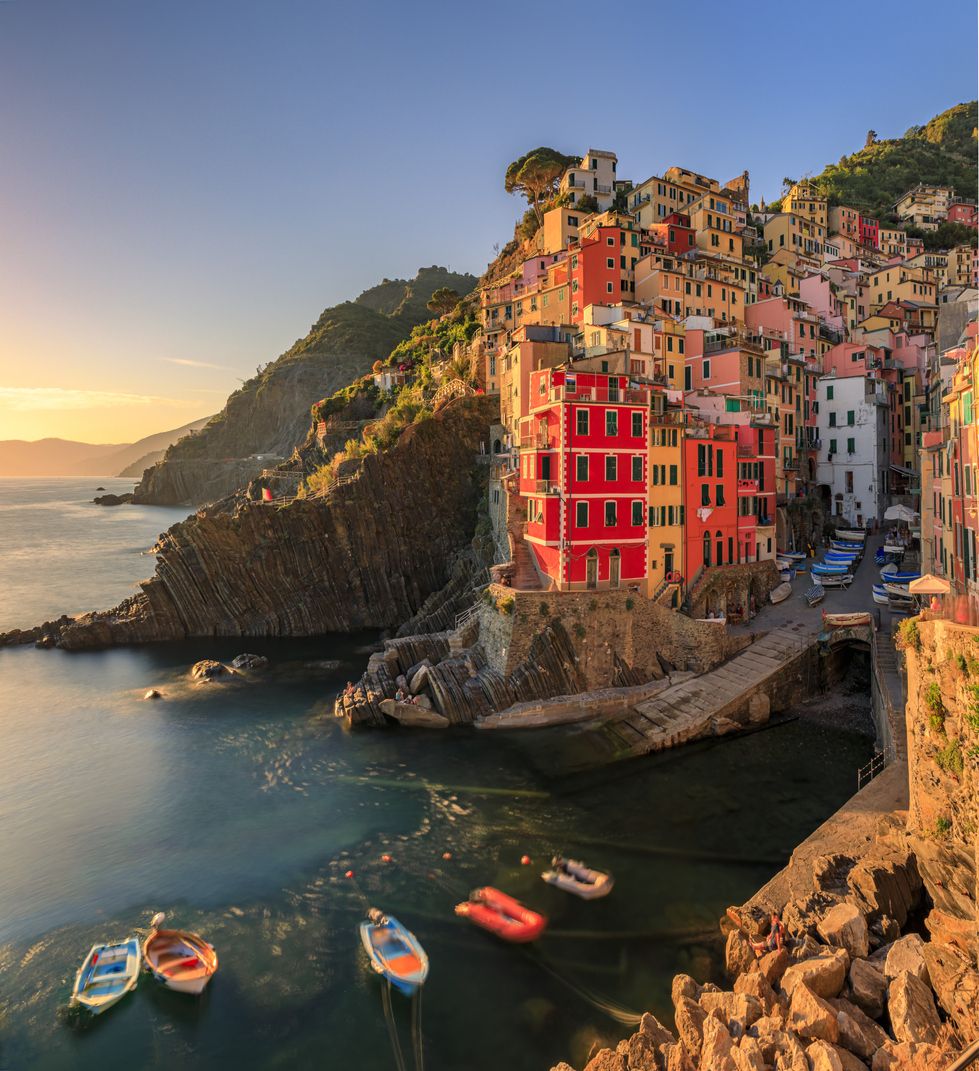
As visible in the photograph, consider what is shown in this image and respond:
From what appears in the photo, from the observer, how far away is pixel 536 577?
38031 mm

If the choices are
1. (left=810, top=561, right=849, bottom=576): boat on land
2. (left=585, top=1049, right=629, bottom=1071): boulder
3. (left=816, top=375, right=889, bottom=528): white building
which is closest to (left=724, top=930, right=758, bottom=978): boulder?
(left=585, top=1049, right=629, bottom=1071): boulder

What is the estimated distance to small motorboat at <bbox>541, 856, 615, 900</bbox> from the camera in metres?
20.1

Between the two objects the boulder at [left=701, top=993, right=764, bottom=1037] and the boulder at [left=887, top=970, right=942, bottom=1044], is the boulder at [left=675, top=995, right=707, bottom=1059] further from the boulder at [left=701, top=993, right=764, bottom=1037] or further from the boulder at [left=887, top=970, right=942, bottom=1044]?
the boulder at [left=887, top=970, right=942, bottom=1044]

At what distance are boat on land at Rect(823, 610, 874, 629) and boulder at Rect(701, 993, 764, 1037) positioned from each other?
78.7 feet

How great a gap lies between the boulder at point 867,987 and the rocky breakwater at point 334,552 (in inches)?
1635

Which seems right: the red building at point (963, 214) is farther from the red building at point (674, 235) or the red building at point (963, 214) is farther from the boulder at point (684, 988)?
the boulder at point (684, 988)

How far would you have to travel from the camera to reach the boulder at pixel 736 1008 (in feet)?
43.5

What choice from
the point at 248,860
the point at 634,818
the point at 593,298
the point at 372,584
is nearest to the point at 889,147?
the point at 593,298

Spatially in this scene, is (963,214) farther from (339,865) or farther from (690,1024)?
(339,865)

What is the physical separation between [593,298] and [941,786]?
4664 centimetres

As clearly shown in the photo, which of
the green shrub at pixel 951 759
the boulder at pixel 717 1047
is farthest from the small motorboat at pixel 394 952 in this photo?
the green shrub at pixel 951 759

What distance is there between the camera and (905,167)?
112m

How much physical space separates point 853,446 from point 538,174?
54.2 m

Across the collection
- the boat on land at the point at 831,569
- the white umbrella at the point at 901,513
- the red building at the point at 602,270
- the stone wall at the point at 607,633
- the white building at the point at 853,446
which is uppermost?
the red building at the point at 602,270
